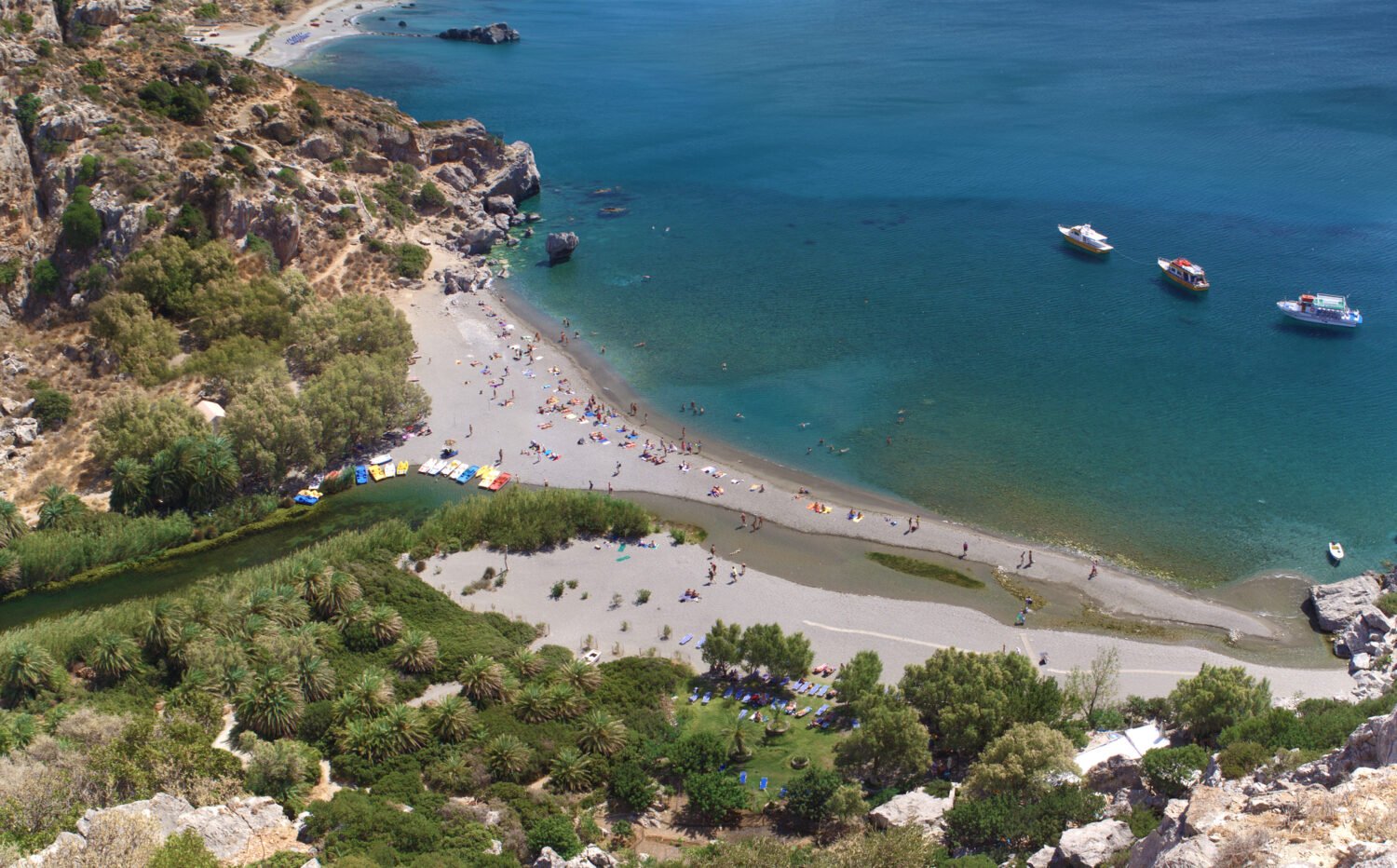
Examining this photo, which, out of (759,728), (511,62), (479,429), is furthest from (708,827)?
(511,62)

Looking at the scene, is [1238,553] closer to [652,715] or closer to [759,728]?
[759,728]

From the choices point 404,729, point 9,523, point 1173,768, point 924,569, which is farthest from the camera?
point 924,569

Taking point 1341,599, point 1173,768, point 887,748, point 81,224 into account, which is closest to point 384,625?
point 887,748

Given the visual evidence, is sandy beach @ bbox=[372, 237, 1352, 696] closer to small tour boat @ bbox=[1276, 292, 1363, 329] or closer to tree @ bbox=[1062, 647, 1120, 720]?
tree @ bbox=[1062, 647, 1120, 720]

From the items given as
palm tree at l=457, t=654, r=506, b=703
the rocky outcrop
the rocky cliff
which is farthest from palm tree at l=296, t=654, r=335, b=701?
the rocky cliff

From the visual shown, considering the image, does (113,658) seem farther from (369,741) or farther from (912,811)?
(912,811)

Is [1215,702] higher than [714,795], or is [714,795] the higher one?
[1215,702]

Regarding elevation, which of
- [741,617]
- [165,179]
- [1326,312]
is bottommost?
[741,617]
